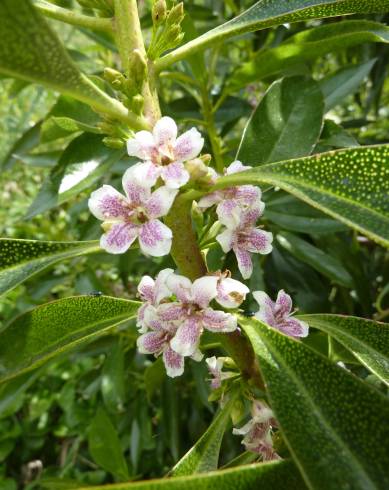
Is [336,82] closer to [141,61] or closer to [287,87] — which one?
[287,87]

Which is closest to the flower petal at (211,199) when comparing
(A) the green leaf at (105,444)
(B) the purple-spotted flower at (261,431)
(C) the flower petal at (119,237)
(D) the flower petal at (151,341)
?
(C) the flower petal at (119,237)

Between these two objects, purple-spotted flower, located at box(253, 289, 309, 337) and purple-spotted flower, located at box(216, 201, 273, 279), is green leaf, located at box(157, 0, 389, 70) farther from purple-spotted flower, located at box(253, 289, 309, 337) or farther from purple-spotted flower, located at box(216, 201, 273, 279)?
purple-spotted flower, located at box(253, 289, 309, 337)

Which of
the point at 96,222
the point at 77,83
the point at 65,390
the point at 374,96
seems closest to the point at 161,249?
the point at 77,83

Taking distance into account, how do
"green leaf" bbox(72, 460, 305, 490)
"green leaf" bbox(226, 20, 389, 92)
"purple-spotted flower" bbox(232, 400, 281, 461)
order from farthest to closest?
"green leaf" bbox(226, 20, 389, 92) < "purple-spotted flower" bbox(232, 400, 281, 461) < "green leaf" bbox(72, 460, 305, 490)

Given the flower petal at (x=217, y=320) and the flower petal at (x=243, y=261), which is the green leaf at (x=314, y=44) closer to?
the flower petal at (x=243, y=261)

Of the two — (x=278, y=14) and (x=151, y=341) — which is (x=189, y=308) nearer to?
(x=151, y=341)

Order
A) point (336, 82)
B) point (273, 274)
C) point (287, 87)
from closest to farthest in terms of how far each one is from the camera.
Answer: point (287, 87)
point (336, 82)
point (273, 274)

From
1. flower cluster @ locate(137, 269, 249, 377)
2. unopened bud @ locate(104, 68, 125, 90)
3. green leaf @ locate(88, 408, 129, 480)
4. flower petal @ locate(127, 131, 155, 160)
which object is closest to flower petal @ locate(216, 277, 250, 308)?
flower cluster @ locate(137, 269, 249, 377)
